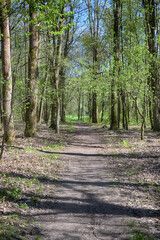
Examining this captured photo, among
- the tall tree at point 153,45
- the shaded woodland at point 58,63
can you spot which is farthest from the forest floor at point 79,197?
the tall tree at point 153,45

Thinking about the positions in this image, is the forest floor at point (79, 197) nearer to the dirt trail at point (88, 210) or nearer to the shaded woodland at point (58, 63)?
the dirt trail at point (88, 210)

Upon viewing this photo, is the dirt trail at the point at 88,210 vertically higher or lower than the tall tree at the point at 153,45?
lower

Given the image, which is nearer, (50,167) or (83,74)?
(50,167)

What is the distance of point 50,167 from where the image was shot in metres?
8.80

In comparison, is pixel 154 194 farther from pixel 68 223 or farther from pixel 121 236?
pixel 68 223

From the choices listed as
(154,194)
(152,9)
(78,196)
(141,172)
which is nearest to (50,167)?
(78,196)

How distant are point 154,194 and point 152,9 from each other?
706 inches

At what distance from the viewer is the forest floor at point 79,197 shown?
4340mm

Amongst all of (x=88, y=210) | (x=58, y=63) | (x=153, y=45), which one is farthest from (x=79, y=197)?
(x=153, y=45)

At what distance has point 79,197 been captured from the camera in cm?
604

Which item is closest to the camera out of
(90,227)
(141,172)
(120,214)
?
(90,227)

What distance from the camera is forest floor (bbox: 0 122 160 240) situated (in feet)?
14.2

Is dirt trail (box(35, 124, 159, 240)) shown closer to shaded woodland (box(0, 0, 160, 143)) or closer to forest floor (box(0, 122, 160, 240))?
forest floor (box(0, 122, 160, 240))

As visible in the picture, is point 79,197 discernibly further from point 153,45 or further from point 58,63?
point 153,45
